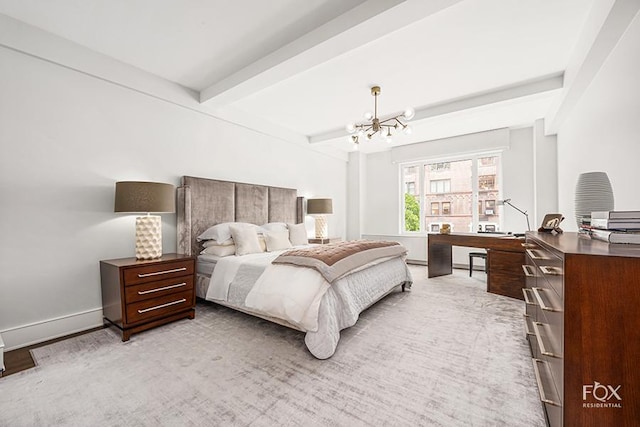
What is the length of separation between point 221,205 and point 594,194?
12.1 ft

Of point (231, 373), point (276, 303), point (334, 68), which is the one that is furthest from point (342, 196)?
point (231, 373)

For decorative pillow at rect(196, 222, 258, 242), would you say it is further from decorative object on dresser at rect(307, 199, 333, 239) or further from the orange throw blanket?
decorative object on dresser at rect(307, 199, 333, 239)

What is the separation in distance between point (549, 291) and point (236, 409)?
1724 mm

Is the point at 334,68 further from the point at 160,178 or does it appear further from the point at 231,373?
the point at 231,373

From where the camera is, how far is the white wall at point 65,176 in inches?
87.9

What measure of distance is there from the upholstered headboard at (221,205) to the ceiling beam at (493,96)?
2.56m

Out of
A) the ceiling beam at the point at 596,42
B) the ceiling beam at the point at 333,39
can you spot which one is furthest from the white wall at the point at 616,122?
the ceiling beam at the point at 333,39

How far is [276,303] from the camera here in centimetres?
226

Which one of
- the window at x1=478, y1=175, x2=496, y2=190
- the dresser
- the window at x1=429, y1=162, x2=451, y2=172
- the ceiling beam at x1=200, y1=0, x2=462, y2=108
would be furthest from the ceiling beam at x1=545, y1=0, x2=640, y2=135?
the window at x1=429, y1=162, x2=451, y2=172

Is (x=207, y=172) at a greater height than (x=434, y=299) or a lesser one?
greater

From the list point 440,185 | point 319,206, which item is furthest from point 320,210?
point 440,185

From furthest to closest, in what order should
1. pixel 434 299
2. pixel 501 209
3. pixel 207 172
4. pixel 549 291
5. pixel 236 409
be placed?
pixel 501 209 → pixel 207 172 → pixel 434 299 → pixel 236 409 → pixel 549 291

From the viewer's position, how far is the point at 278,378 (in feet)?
5.90

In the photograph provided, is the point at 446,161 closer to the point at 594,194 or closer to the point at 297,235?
the point at 297,235
